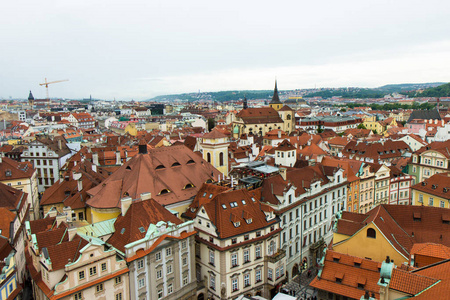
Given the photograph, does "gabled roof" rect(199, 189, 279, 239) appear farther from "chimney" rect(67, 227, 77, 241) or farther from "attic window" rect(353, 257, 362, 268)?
"chimney" rect(67, 227, 77, 241)

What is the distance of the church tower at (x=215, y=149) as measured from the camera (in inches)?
2359

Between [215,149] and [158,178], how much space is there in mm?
15063

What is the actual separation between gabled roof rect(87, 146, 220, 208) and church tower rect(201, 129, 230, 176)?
21.4 feet

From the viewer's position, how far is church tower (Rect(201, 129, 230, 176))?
59906mm

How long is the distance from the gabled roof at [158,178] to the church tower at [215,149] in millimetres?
6512

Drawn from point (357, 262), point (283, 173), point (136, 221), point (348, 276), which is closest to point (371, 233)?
point (357, 262)

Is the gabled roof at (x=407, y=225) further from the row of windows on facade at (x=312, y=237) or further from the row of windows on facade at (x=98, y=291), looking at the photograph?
the row of windows on facade at (x=98, y=291)

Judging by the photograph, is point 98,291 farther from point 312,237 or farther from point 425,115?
point 425,115

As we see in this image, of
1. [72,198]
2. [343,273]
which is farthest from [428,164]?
[72,198]

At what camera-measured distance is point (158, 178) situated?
155 ft

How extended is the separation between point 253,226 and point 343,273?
38.8 feet

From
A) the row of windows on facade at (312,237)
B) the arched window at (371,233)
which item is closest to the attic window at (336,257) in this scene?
the arched window at (371,233)

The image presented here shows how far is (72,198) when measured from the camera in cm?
5412

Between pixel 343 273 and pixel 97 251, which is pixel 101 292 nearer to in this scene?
pixel 97 251
